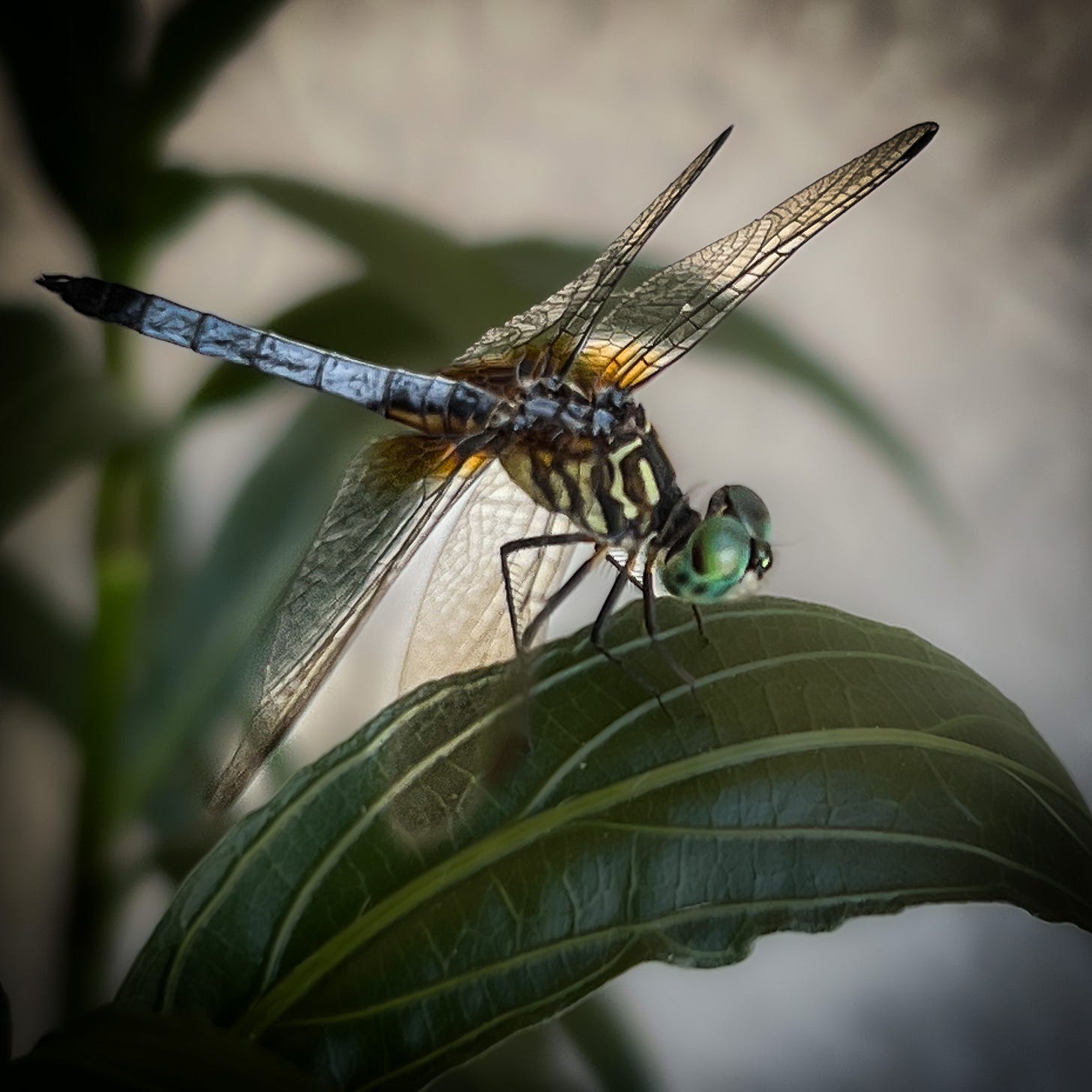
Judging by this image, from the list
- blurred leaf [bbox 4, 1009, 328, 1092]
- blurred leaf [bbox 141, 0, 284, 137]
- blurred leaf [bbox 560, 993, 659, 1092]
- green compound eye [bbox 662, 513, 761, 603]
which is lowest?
blurred leaf [bbox 560, 993, 659, 1092]

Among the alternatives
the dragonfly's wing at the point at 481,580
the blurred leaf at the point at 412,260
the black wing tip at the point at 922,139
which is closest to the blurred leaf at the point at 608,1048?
the dragonfly's wing at the point at 481,580

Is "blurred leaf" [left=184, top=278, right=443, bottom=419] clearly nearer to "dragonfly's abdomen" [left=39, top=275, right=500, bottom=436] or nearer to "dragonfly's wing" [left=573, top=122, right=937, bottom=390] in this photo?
"dragonfly's abdomen" [left=39, top=275, right=500, bottom=436]

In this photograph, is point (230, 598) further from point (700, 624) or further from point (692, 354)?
point (692, 354)

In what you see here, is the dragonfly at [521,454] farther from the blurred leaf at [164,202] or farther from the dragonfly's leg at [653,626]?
the blurred leaf at [164,202]

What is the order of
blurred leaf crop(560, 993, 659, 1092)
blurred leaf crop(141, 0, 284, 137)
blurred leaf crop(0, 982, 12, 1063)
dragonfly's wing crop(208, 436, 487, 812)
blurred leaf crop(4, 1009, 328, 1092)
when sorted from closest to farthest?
blurred leaf crop(4, 1009, 328, 1092), blurred leaf crop(0, 982, 12, 1063), dragonfly's wing crop(208, 436, 487, 812), blurred leaf crop(141, 0, 284, 137), blurred leaf crop(560, 993, 659, 1092)

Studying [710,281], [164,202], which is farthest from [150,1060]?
[164,202]

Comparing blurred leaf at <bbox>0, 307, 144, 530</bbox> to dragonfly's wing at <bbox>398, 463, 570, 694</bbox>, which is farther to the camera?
blurred leaf at <bbox>0, 307, 144, 530</bbox>

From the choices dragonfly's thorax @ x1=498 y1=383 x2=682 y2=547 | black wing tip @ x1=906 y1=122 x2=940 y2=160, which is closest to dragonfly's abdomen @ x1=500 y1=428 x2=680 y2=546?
dragonfly's thorax @ x1=498 y1=383 x2=682 y2=547
